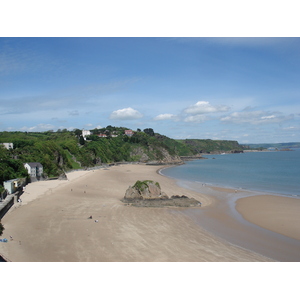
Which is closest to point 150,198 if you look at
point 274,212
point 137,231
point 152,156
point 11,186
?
point 137,231

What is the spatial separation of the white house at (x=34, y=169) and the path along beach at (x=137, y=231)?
11014 mm

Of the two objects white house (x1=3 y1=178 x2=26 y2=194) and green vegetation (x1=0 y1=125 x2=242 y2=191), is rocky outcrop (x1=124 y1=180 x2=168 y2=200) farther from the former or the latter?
green vegetation (x1=0 y1=125 x2=242 y2=191)

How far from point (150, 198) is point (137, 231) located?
8.62m

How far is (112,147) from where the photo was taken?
318 feet

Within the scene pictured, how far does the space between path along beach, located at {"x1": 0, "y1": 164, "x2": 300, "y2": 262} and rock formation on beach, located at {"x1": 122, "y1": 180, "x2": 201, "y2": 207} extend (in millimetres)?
1113

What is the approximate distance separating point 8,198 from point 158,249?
15644mm

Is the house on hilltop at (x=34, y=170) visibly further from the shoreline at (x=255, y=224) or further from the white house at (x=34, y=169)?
the shoreline at (x=255, y=224)

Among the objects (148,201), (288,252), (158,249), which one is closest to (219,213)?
(148,201)

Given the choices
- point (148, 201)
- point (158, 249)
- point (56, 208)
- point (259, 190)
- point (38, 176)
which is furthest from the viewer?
point (38, 176)

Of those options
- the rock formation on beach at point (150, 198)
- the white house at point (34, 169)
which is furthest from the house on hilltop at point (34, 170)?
the rock formation on beach at point (150, 198)

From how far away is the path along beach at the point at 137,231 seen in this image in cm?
1241

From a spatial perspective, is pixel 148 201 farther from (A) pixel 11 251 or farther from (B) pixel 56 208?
(A) pixel 11 251

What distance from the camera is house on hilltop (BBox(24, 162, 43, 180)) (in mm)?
36406

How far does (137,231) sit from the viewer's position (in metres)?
16.1
